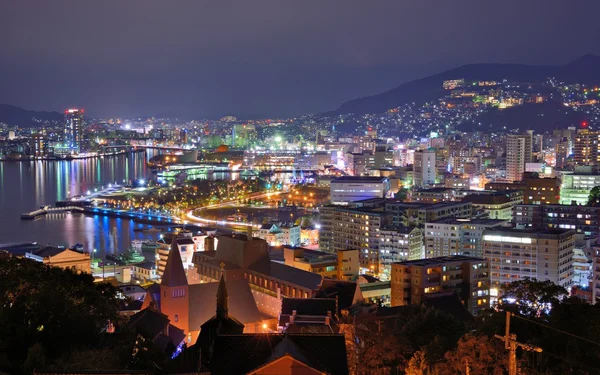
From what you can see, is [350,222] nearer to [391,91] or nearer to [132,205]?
[132,205]

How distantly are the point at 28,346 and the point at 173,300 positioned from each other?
7.27 feet

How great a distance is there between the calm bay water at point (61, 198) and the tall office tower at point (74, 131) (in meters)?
5.69

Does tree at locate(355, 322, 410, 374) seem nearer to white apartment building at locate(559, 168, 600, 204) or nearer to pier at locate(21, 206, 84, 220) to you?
white apartment building at locate(559, 168, 600, 204)

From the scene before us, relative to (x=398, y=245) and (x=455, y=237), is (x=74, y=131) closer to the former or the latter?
(x=398, y=245)

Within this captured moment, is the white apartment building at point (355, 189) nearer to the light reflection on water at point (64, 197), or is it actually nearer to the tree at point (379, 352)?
the light reflection on water at point (64, 197)

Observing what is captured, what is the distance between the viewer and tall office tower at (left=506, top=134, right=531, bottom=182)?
2242 centimetres

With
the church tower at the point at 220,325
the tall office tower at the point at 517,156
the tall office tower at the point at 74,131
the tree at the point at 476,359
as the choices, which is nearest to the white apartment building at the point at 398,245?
the church tower at the point at 220,325

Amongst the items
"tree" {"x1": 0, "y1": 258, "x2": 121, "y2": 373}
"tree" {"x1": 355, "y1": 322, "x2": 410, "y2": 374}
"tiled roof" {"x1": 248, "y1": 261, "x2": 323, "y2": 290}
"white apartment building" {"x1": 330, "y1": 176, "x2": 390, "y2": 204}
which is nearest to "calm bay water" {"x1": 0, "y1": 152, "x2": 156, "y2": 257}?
"white apartment building" {"x1": 330, "y1": 176, "x2": 390, "y2": 204}

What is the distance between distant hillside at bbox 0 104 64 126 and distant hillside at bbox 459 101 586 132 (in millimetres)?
51191

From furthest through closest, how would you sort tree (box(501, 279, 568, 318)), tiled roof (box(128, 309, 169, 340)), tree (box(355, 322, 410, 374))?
1. tree (box(501, 279, 568, 318))
2. tiled roof (box(128, 309, 169, 340))
3. tree (box(355, 322, 410, 374))

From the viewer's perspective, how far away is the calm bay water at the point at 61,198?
15136 millimetres

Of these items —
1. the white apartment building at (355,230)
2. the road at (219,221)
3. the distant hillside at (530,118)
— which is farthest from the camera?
the distant hillside at (530,118)

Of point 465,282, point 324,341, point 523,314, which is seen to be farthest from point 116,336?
point 465,282

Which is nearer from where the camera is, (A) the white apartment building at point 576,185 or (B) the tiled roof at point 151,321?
(B) the tiled roof at point 151,321
